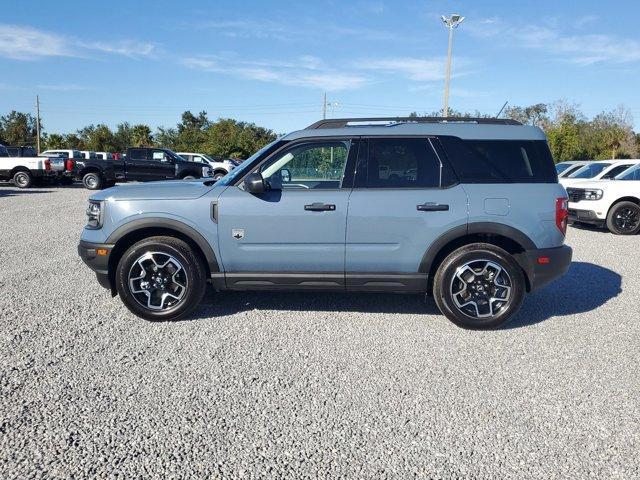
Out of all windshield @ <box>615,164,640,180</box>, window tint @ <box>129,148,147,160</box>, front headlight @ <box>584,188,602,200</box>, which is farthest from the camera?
window tint @ <box>129,148,147,160</box>

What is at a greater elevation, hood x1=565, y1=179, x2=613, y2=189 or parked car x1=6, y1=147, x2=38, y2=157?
parked car x1=6, y1=147, x2=38, y2=157

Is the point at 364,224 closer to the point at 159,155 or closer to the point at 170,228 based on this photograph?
the point at 170,228

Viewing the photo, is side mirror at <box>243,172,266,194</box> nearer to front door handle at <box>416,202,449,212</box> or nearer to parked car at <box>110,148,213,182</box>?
front door handle at <box>416,202,449,212</box>

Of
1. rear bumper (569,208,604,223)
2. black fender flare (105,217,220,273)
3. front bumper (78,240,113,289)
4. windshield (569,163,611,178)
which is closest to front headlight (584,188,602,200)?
rear bumper (569,208,604,223)

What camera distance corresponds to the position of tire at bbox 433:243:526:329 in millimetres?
4527

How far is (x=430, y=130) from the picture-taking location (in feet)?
15.4

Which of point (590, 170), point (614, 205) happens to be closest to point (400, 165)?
point (614, 205)

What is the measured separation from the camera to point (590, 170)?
42.8ft

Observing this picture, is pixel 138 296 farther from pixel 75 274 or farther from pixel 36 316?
pixel 75 274

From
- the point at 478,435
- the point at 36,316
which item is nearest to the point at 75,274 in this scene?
the point at 36,316

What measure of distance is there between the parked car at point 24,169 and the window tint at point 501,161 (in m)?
20.0

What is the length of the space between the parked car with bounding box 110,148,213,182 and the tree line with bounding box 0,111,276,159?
2011 centimetres

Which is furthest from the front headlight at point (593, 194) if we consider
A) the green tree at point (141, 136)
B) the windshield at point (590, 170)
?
the green tree at point (141, 136)

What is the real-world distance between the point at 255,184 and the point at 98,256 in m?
1.69
